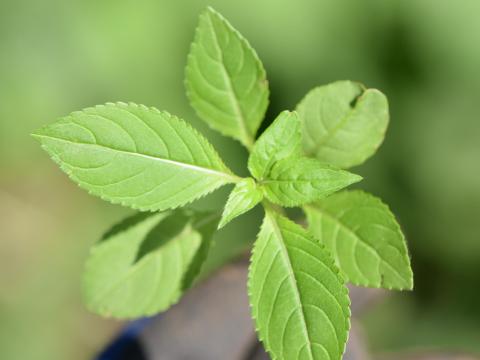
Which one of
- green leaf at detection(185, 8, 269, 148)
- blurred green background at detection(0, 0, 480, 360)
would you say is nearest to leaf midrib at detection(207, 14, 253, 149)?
green leaf at detection(185, 8, 269, 148)

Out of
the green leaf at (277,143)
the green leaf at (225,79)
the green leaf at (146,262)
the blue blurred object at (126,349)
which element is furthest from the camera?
the blue blurred object at (126,349)

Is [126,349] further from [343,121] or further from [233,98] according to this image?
[343,121]

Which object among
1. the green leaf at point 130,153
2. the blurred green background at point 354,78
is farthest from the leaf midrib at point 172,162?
the blurred green background at point 354,78

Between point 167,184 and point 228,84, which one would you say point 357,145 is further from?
point 167,184

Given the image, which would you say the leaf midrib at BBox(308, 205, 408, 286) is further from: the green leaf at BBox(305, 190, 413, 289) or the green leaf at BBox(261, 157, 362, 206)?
the green leaf at BBox(261, 157, 362, 206)

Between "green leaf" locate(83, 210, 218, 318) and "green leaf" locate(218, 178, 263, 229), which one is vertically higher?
"green leaf" locate(218, 178, 263, 229)

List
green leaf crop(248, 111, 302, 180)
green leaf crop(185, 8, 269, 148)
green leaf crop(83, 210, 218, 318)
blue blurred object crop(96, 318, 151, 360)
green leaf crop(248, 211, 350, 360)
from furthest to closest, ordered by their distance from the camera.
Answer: blue blurred object crop(96, 318, 151, 360)
green leaf crop(83, 210, 218, 318)
green leaf crop(185, 8, 269, 148)
green leaf crop(248, 111, 302, 180)
green leaf crop(248, 211, 350, 360)

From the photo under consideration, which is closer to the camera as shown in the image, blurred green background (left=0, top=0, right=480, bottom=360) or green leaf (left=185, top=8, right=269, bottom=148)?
green leaf (left=185, top=8, right=269, bottom=148)

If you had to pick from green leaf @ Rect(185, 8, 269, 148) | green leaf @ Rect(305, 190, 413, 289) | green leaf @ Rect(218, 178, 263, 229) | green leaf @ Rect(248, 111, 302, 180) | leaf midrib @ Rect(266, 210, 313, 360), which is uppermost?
green leaf @ Rect(185, 8, 269, 148)

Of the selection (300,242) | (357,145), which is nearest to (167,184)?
(300,242)

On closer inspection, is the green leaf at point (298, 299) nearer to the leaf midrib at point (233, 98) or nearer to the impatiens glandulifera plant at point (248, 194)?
the impatiens glandulifera plant at point (248, 194)
